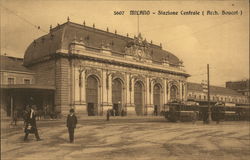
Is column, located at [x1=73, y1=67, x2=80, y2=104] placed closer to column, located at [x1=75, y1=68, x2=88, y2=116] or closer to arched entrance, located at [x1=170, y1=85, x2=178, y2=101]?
column, located at [x1=75, y1=68, x2=88, y2=116]

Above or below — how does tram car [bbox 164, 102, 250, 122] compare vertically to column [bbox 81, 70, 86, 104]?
below

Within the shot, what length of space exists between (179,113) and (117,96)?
13.3 meters

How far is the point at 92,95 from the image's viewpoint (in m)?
38.9

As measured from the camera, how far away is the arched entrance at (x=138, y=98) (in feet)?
149

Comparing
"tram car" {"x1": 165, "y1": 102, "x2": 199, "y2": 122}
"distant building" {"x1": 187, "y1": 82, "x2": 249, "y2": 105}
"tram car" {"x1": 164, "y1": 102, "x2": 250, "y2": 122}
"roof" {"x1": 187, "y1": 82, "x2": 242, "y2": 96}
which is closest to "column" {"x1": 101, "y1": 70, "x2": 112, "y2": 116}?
"tram car" {"x1": 164, "y1": 102, "x2": 250, "y2": 122}

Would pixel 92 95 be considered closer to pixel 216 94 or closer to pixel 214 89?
pixel 216 94

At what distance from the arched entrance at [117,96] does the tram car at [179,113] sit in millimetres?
11706

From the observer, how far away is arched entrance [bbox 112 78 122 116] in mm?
41819

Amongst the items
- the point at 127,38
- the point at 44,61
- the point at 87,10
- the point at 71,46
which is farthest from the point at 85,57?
the point at 87,10

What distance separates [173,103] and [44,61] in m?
17.4

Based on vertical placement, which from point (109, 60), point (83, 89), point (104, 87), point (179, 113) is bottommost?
point (179, 113)

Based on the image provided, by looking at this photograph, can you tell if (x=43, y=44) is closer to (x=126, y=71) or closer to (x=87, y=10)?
(x=126, y=71)

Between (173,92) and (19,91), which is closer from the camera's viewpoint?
(19,91)

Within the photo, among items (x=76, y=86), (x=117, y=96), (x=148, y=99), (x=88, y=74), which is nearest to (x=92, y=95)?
(x=88, y=74)
